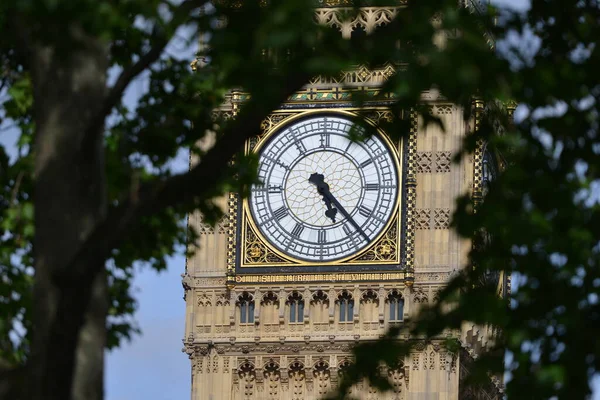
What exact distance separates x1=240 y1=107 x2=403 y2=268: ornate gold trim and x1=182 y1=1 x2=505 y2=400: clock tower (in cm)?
2

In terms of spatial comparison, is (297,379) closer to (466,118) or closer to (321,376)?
(321,376)

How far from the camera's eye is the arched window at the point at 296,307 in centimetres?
4459

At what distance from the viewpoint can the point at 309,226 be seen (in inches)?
1740

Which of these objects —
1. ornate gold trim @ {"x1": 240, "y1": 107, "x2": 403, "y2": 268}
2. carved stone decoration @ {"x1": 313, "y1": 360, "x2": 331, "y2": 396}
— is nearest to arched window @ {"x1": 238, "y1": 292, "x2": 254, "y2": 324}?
ornate gold trim @ {"x1": 240, "y1": 107, "x2": 403, "y2": 268}

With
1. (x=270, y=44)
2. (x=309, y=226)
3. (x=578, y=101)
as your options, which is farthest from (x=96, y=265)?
(x=309, y=226)

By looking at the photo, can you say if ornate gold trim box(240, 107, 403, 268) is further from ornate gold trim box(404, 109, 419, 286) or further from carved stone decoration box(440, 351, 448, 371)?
carved stone decoration box(440, 351, 448, 371)

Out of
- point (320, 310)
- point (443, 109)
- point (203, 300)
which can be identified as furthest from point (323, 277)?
point (443, 109)

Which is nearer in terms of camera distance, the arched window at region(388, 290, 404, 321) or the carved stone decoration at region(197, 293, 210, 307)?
the arched window at region(388, 290, 404, 321)

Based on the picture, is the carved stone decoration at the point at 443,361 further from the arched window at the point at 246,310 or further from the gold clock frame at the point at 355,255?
the arched window at the point at 246,310

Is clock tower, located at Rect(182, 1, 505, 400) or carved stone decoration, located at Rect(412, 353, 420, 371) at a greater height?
clock tower, located at Rect(182, 1, 505, 400)

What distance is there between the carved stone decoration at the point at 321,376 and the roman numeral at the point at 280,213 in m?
3.32

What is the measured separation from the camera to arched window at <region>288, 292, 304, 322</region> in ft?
146

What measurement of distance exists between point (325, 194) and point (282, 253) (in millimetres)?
1602

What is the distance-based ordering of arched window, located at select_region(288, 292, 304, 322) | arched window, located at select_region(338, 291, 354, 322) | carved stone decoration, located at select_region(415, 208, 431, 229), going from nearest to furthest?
carved stone decoration, located at select_region(415, 208, 431, 229) → arched window, located at select_region(338, 291, 354, 322) → arched window, located at select_region(288, 292, 304, 322)
